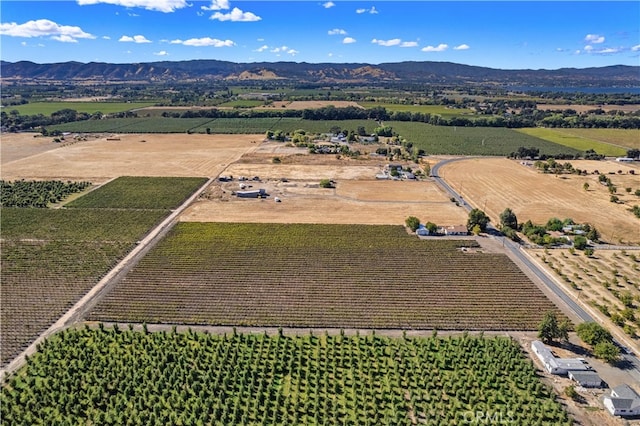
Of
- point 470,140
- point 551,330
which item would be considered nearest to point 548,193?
point 551,330

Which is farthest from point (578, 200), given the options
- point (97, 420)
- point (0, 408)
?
point (0, 408)

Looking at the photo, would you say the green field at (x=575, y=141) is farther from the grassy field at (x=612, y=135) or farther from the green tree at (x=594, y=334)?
the green tree at (x=594, y=334)

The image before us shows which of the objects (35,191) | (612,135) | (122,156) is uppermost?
(612,135)

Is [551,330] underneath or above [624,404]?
above

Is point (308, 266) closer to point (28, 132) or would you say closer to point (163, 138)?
point (163, 138)

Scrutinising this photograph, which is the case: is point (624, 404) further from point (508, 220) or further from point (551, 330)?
point (508, 220)

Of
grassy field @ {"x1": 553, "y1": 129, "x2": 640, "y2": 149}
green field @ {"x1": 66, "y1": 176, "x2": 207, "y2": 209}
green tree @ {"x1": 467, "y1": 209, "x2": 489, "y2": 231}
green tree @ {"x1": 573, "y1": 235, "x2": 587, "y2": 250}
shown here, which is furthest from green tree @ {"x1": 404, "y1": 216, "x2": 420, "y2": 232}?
grassy field @ {"x1": 553, "y1": 129, "x2": 640, "y2": 149}

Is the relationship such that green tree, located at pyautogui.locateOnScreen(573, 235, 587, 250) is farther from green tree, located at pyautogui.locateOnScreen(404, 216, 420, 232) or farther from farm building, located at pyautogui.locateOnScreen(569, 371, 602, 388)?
farm building, located at pyautogui.locateOnScreen(569, 371, 602, 388)
